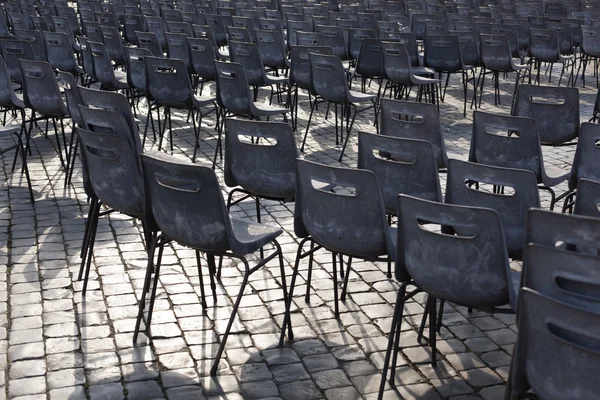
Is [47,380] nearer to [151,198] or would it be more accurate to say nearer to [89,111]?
[151,198]

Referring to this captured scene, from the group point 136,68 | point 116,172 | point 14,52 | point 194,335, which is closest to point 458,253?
point 194,335

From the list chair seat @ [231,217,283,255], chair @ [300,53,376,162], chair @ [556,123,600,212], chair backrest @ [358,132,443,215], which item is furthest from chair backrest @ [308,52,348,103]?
chair seat @ [231,217,283,255]

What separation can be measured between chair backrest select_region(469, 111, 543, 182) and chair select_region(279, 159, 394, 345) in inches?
85.1

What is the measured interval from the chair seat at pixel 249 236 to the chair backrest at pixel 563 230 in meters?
1.76

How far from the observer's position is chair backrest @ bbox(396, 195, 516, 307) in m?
3.93

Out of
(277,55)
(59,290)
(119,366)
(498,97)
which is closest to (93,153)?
(59,290)

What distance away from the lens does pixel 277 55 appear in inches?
478

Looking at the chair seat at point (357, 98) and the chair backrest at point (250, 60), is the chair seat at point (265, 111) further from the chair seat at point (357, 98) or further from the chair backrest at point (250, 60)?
the chair backrest at point (250, 60)

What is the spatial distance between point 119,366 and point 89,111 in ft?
6.23

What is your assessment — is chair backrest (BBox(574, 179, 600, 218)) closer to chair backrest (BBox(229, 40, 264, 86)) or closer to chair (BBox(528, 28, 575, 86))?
chair backrest (BBox(229, 40, 264, 86))

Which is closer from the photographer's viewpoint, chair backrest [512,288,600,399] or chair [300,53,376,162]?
chair backrest [512,288,600,399]

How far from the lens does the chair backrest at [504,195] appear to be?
470 centimetres

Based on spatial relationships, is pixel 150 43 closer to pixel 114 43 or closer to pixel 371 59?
pixel 114 43

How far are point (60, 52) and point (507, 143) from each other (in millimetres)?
6937
